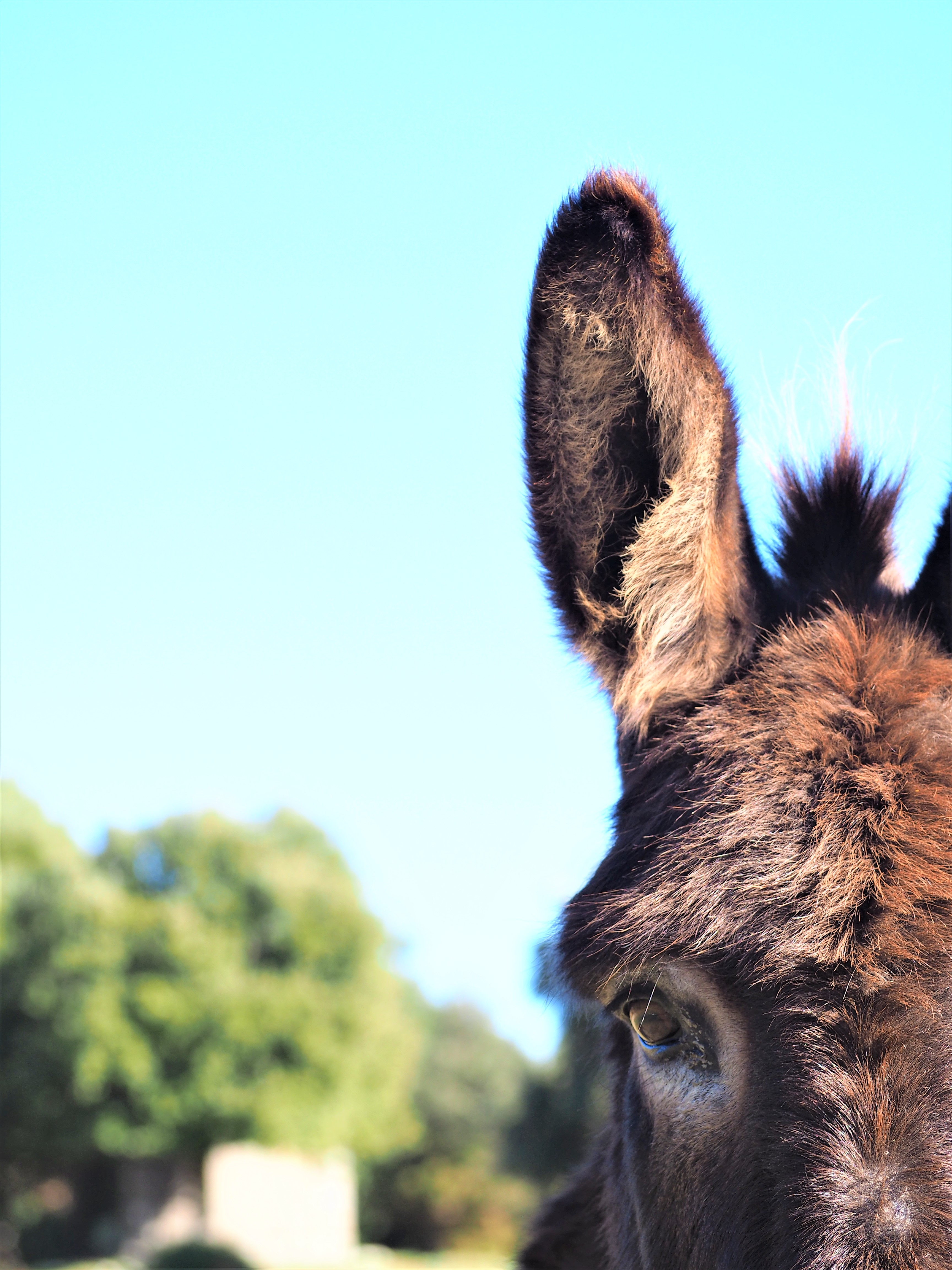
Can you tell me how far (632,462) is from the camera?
2.32 m

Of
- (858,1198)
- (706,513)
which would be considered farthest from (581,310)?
(858,1198)

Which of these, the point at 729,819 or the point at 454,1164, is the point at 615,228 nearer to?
the point at 729,819

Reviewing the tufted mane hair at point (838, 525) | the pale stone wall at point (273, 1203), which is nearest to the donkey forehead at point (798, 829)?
the tufted mane hair at point (838, 525)

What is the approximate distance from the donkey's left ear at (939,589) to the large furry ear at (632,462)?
360mm

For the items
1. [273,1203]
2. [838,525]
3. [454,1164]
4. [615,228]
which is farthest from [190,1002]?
[615,228]

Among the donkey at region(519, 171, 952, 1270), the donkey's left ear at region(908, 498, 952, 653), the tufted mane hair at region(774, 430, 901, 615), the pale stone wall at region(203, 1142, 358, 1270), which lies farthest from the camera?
the pale stone wall at region(203, 1142, 358, 1270)

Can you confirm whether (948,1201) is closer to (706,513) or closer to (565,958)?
Answer: (565,958)

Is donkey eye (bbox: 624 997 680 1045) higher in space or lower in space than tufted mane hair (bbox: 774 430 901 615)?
lower

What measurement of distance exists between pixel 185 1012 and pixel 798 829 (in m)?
35.7

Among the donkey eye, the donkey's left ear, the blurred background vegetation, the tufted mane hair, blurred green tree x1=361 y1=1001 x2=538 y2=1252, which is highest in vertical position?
the tufted mane hair

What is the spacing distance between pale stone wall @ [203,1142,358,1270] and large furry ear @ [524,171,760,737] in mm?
37860

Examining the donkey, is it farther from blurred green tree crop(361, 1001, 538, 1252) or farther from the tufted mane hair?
blurred green tree crop(361, 1001, 538, 1252)

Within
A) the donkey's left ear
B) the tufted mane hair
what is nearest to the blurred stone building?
the tufted mane hair

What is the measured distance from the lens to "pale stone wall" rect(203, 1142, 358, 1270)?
118 ft
